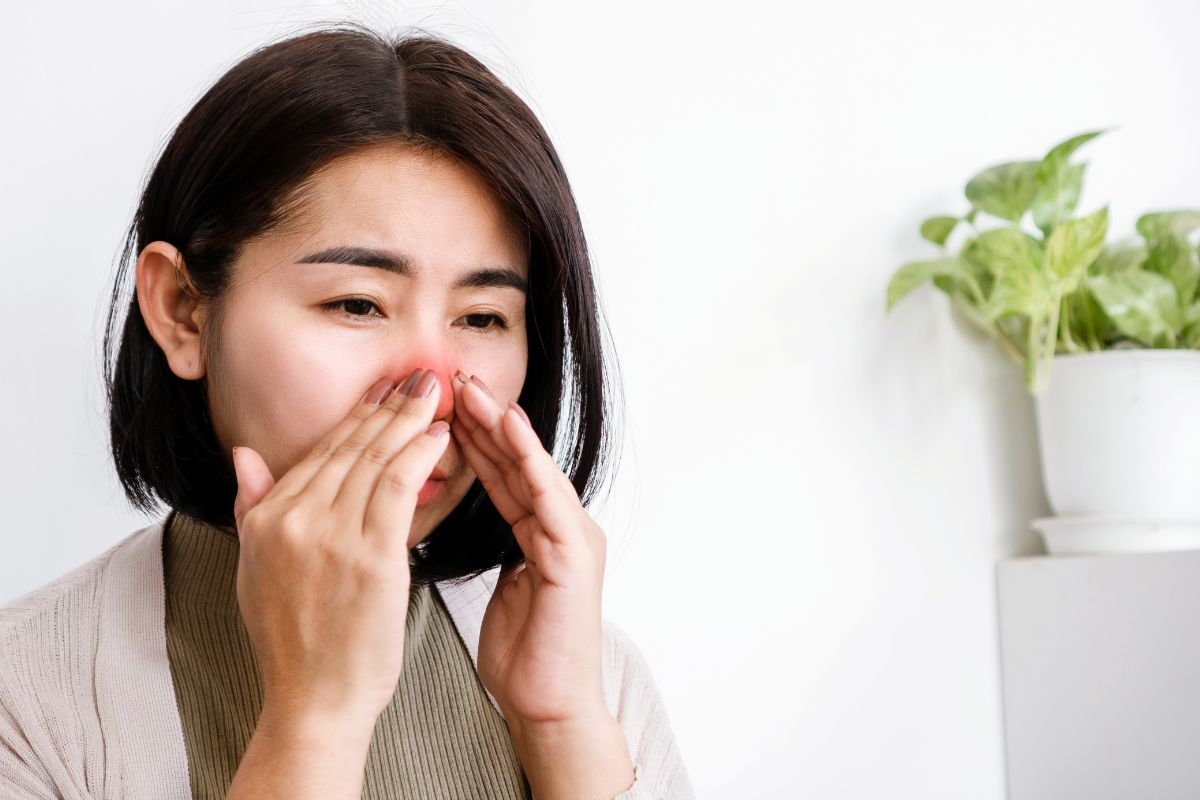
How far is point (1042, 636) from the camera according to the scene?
1.48 m

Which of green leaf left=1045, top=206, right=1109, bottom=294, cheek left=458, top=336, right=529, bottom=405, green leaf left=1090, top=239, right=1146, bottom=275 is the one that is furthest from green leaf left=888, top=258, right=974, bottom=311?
cheek left=458, top=336, right=529, bottom=405

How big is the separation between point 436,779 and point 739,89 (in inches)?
36.0

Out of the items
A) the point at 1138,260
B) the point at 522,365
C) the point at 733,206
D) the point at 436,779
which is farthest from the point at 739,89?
the point at 436,779

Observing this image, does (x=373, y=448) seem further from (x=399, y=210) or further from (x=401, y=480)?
(x=399, y=210)

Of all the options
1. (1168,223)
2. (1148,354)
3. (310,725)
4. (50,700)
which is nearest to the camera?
(310,725)

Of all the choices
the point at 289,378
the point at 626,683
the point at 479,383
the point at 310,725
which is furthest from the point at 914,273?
the point at 310,725

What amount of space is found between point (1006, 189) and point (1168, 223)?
0.24 meters

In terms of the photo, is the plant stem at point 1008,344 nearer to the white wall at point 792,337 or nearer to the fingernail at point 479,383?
the white wall at point 792,337

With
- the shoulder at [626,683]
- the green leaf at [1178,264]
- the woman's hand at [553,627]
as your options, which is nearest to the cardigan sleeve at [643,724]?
the shoulder at [626,683]

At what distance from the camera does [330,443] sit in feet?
2.60

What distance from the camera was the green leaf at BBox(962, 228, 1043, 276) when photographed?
1.40 m

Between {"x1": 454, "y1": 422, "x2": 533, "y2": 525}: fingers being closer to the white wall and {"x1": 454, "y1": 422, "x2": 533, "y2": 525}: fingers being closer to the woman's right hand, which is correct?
the woman's right hand

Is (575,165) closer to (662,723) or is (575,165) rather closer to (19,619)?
(662,723)

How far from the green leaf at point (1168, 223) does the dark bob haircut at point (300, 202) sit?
2.86ft
